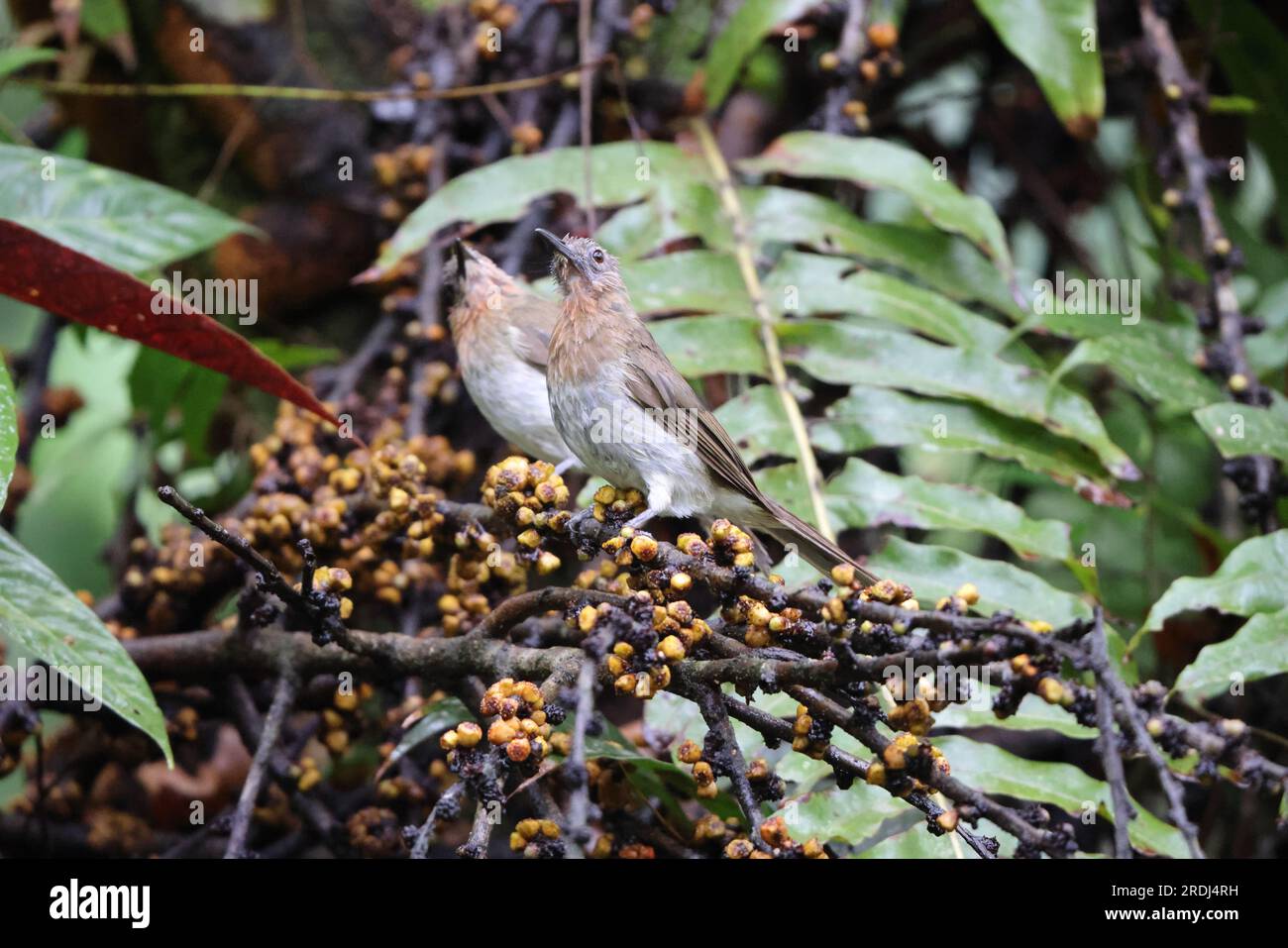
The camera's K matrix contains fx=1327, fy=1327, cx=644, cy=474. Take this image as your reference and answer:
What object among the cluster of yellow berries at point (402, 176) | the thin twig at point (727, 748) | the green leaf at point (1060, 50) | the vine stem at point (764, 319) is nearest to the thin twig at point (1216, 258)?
the green leaf at point (1060, 50)

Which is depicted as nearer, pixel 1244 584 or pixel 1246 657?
pixel 1246 657

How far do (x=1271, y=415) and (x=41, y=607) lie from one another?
2339 mm

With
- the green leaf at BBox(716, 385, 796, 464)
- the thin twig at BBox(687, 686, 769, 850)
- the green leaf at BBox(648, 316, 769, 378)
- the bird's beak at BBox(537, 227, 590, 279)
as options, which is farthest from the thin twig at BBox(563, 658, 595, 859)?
the bird's beak at BBox(537, 227, 590, 279)

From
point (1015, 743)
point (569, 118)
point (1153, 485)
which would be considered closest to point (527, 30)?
point (569, 118)

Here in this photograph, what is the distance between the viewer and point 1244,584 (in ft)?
7.73

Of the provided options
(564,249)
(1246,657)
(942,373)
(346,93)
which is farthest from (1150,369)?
(346,93)

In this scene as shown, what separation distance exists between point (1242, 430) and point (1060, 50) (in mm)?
→ 1169

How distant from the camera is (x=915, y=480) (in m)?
2.77

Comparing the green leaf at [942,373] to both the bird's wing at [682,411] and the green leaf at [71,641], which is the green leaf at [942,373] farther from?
the green leaf at [71,641]

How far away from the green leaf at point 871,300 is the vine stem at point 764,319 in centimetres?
5

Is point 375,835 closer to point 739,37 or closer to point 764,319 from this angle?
point 764,319

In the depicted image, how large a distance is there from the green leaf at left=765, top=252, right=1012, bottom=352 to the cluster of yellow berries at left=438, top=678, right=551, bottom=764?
5.27 feet

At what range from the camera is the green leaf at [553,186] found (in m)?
3.12

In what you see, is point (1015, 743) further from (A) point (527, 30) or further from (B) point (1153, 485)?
(A) point (527, 30)
